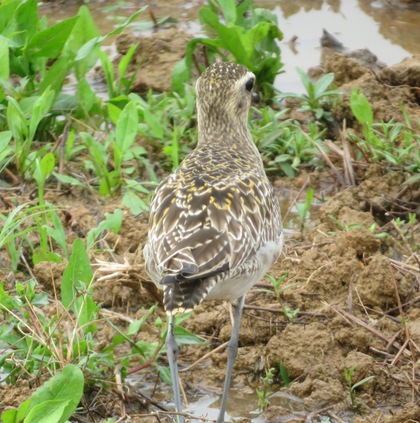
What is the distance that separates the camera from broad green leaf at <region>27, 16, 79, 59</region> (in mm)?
8922

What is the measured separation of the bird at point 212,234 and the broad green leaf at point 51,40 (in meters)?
2.36

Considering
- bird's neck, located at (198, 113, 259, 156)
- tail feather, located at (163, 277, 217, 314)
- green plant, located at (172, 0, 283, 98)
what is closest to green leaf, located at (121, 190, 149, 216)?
bird's neck, located at (198, 113, 259, 156)

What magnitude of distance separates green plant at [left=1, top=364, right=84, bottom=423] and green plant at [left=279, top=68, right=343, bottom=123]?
14.8 feet

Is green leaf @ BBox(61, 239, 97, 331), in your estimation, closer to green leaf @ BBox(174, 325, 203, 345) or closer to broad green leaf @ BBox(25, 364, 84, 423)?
Result: green leaf @ BBox(174, 325, 203, 345)

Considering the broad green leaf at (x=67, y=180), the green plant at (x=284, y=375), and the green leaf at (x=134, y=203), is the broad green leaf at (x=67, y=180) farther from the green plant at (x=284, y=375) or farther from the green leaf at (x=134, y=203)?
the green plant at (x=284, y=375)

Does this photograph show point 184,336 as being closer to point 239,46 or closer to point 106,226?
point 106,226

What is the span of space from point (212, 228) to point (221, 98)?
1.87m

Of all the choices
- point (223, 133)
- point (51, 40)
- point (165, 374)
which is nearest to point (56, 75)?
point (51, 40)

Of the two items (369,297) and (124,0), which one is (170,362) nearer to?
(369,297)

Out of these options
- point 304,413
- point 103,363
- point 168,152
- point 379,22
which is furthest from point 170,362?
point 379,22

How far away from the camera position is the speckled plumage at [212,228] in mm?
5426

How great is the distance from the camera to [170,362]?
6.08 m

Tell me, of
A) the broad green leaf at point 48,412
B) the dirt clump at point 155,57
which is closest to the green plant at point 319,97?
the dirt clump at point 155,57

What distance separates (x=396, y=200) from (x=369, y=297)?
145cm
